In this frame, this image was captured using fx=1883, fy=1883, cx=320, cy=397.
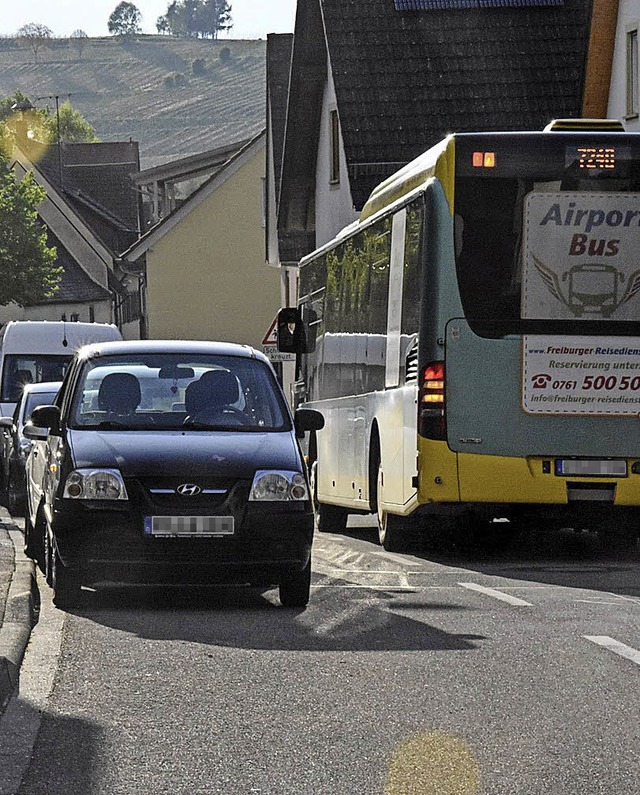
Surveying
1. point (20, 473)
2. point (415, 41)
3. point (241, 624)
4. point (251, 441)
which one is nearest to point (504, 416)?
point (251, 441)

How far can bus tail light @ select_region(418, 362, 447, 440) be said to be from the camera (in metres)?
14.6

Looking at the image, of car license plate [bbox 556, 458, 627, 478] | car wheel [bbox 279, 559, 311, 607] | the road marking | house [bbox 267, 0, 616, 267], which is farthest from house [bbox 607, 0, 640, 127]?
the road marking

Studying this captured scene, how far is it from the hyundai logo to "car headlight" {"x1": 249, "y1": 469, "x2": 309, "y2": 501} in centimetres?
34

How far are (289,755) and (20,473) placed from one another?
1660 cm

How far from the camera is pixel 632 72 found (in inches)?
1181

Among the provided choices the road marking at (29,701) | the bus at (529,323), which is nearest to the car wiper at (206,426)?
the road marking at (29,701)

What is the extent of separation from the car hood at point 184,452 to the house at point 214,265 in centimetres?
4686

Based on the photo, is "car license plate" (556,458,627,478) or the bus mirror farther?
the bus mirror

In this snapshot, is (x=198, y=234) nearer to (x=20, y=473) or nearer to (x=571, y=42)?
(x=571, y=42)

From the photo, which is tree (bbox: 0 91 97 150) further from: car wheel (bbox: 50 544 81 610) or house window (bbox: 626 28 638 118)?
car wheel (bbox: 50 544 81 610)

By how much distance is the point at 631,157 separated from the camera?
14711mm

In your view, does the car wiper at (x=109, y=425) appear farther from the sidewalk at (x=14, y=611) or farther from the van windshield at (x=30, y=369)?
the van windshield at (x=30, y=369)

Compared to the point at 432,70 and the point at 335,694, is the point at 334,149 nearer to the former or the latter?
the point at 432,70

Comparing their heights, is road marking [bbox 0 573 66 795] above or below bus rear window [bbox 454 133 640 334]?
below
